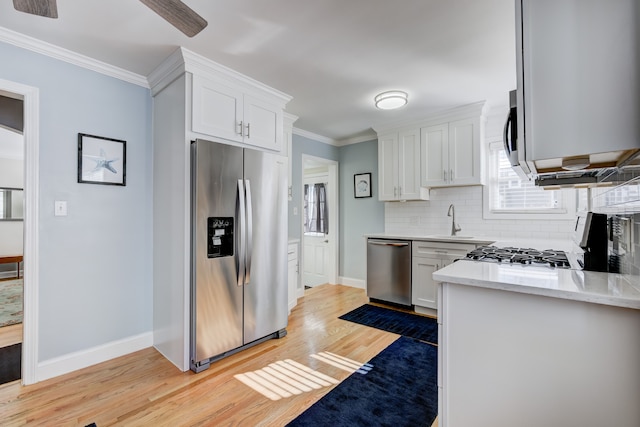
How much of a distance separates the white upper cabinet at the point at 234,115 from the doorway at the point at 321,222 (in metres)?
1.88

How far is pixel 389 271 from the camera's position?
12.4 ft

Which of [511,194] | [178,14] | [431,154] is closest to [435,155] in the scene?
[431,154]

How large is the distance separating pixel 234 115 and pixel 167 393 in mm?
2232

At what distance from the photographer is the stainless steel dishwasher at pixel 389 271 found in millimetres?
3648

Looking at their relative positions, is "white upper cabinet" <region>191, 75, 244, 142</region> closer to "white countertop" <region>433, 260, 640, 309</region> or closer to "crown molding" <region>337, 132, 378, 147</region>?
"white countertop" <region>433, 260, 640, 309</region>

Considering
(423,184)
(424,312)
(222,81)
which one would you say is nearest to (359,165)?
(423,184)

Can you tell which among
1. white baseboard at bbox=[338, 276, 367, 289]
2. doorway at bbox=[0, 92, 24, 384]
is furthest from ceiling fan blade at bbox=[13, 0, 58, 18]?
white baseboard at bbox=[338, 276, 367, 289]

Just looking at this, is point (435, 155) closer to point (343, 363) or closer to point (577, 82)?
point (343, 363)

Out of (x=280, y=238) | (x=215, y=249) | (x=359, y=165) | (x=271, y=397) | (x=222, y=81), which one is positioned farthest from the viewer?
(x=359, y=165)

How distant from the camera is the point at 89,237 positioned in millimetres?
2455

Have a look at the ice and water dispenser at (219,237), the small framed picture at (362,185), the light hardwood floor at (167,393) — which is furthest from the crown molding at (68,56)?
the small framed picture at (362,185)

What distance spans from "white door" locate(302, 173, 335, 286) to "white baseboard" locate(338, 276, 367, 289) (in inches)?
9.5

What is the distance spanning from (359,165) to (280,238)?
8.08 feet

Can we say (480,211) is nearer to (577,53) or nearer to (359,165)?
(359,165)
